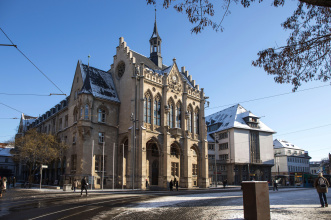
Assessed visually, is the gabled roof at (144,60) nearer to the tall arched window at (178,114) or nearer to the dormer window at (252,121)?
the tall arched window at (178,114)

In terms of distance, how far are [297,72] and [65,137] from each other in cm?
4447

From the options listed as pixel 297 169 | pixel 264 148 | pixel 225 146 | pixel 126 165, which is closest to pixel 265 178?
pixel 264 148

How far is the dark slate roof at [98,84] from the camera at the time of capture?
43.5m

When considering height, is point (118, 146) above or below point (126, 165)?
above

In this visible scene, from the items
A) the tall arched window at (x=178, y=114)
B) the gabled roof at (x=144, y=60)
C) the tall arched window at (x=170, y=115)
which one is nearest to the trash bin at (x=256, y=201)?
the tall arched window at (x=170, y=115)

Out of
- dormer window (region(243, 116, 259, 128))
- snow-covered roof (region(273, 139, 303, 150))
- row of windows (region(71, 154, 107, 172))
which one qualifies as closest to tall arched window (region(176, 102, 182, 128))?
row of windows (region(71, 154, 107, 172))

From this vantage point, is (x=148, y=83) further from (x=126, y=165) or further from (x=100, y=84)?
(x=126, y=165)

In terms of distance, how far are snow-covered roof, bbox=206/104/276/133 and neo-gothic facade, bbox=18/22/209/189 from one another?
2316 cm

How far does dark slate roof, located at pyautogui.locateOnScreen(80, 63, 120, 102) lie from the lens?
4350cm

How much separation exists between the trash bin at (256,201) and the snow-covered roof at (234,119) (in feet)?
211

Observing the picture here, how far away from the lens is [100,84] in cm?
4631

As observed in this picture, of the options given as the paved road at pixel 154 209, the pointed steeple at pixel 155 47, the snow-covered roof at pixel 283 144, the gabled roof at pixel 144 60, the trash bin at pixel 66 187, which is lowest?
the trash bin at pixel 66 187

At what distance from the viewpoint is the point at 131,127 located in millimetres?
42062

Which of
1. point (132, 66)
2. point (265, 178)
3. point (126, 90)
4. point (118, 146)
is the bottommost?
point (265, 178)
